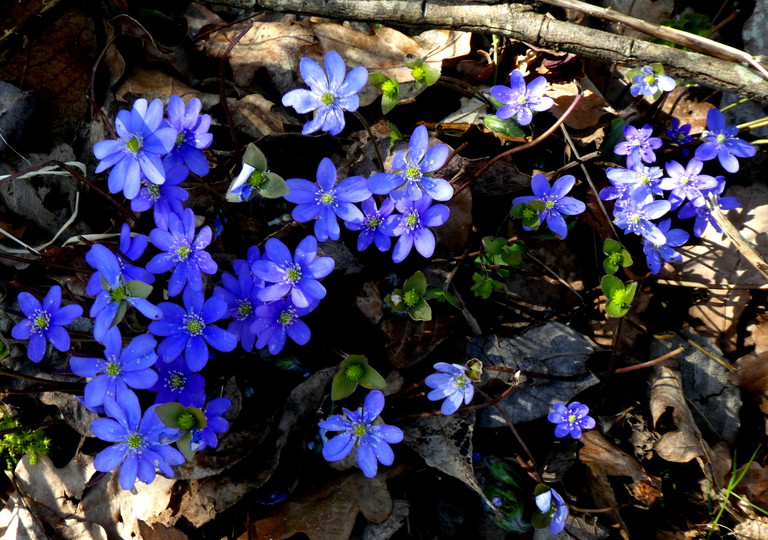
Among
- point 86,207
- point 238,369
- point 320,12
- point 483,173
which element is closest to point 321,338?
point 238,369

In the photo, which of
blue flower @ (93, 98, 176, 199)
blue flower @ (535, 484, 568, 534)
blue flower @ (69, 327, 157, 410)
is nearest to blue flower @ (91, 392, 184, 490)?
blue flower @ (69, 327, 157, 410)

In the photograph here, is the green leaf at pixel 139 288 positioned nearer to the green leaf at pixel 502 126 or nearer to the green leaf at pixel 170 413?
the green leaf at pixel 170 413

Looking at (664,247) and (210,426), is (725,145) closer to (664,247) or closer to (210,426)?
(664,247)

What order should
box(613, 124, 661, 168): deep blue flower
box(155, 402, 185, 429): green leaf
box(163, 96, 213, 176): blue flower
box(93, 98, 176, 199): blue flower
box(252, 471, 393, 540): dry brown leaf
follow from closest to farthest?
box(155, 402, 185, 429): green leaf < box(93, 98, 176, 199): blue flower < box(163, 96, 213, 176): blue flower < box(252, 471, 393, 540): dry brown leaf < box(613, 124, 661, 168): deep blue flower

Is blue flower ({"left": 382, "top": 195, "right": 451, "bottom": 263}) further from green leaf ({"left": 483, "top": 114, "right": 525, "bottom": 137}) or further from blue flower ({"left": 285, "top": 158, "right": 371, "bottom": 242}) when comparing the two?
green leaf ({"left": 483, "top": 114, "right": 525, "bottom": 137})

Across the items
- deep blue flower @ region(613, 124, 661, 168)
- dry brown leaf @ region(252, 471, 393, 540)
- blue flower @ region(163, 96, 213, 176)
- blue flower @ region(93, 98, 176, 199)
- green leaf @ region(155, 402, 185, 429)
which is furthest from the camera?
deep blue flower @ region(613, 124, 661, 168)

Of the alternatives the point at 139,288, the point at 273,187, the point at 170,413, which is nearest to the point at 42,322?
the point at 139,288
